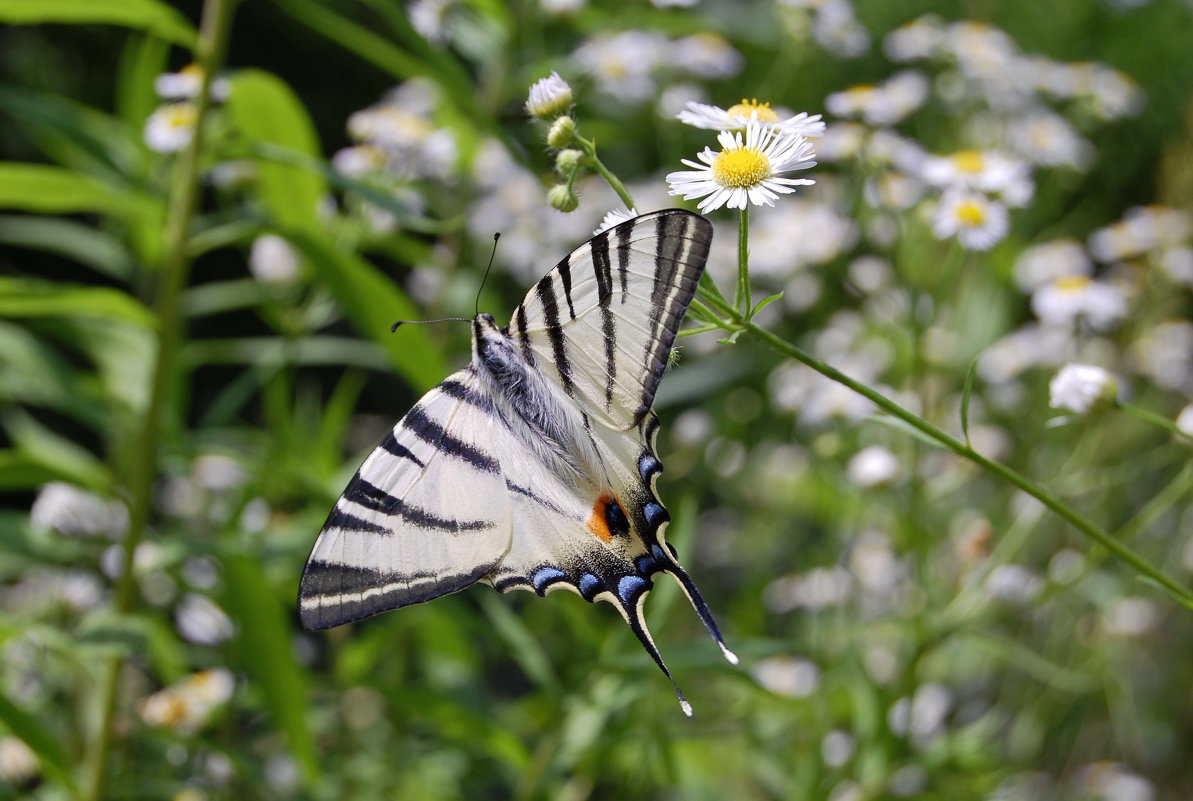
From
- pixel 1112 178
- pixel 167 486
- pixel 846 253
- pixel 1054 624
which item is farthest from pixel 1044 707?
pixel 1112 178

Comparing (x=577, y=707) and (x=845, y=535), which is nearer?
(x=577, y=707)

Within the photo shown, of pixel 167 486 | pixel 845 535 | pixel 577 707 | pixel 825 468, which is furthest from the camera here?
pixel 167 486

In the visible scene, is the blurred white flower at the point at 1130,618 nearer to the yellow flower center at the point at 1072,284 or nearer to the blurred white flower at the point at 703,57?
the yellow flower center at the point at 1072,284

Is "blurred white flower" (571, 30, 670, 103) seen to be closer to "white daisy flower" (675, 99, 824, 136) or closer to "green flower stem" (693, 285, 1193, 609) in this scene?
"white daisy flower" (675, 99, 824, 136)

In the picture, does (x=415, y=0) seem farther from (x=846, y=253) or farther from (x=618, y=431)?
(x=618, y=431)

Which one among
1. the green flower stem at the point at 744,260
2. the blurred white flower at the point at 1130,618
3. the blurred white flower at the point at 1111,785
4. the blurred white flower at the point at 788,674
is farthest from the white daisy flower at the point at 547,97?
the blurred white flower at the point at 1111,785

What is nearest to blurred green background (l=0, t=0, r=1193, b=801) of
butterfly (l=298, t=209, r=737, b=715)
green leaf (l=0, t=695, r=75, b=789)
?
green leaf (l=0, t=695, r=75, b=789)
